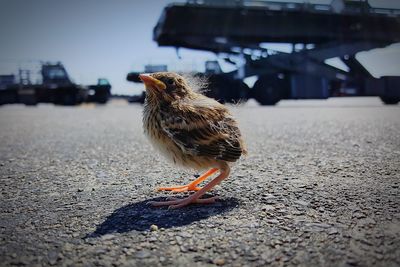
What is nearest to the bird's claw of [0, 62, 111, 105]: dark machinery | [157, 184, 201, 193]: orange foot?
[157, 184, 201, 193]: orange foot

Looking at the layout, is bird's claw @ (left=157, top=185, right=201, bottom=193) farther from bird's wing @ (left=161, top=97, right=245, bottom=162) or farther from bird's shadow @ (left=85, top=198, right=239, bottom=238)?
bird's wing @ (left=161, top=97, right=245, bottom=162)

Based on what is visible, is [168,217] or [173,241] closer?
[173,241]

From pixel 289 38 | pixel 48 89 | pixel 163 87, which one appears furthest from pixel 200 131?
pixel 48 89

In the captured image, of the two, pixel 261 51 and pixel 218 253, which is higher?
pixel 261 51

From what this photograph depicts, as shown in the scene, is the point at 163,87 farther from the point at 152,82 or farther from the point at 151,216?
the point at 151,216

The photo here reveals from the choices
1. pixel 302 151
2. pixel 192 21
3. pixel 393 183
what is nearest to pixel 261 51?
pixel 192 21

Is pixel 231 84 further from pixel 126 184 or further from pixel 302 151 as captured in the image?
pixel 126 184

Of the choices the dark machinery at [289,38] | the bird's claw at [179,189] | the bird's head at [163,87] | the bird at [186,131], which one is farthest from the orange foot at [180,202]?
the dark machinery at [289,38]
